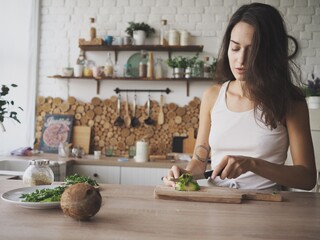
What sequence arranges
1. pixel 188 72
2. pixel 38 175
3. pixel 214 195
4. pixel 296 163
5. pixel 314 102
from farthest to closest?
pixel 188 72 < pixel 314 102 < pixel 296 163 < pixel 38 175 < pixel 214 195

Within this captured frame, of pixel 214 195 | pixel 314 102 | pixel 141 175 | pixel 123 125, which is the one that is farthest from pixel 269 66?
pixel 123 125

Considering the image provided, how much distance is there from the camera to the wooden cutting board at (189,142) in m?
3.72

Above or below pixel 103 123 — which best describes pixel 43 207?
below

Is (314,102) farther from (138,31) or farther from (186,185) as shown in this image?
(186,185)

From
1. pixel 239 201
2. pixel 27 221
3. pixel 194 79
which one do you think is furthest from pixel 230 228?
pixel 194 79

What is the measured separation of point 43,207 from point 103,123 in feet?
9.21

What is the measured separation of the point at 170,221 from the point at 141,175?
2.28 meters

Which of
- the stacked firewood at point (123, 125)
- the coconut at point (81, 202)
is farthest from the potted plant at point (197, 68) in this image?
the coconut at point (81, 202)

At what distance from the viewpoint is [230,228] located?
0.94m

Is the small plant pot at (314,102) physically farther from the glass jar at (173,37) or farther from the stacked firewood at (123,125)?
the glass jar at (173,37)

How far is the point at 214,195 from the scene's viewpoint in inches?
48.6

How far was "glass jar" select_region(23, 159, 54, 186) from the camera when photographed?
1382 millimetres

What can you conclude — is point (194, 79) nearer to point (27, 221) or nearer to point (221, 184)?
point (221, 184)

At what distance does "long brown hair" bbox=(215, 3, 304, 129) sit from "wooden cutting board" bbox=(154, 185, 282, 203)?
370 millimetres
